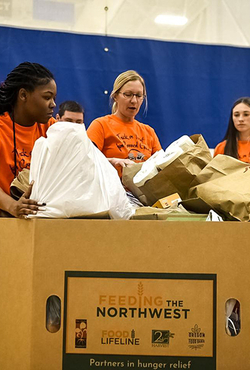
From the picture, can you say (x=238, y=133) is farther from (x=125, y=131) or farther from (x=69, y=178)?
(x=69, y=178)

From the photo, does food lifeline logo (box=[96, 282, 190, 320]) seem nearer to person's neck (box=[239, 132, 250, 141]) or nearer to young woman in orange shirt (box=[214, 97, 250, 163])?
young woman in orange shirt (box=[214, 97, 250, 163])

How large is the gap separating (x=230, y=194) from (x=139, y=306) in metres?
0.38

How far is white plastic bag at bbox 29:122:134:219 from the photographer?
48.1 inches

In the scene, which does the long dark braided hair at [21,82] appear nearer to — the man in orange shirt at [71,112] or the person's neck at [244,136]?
the man in orange shirt at [71,112]

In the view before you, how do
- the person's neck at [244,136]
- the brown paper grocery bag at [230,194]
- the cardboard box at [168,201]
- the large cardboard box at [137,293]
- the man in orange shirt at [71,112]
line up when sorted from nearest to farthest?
the large cardboard box at [137,293], the brown paper grocery bag at [230,194], the cardboard box at [168,201], the man in orange shirt at [71,112], the person's neck at [244,136]

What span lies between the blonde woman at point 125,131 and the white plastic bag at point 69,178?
1.01 m

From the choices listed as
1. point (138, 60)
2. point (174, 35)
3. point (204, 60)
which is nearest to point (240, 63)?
point (204, 60)

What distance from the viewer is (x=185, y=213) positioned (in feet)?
4.49

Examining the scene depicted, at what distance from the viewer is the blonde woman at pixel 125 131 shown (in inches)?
93.3

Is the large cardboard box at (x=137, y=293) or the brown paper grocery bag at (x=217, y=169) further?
the brown paper grocery bag at (x=217, y=169)

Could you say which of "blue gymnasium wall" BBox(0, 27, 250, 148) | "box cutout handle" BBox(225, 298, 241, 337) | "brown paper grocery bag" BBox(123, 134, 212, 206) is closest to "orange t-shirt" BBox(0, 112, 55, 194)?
"brown paper grocery bag" BBox(123, 134, 212, 206)

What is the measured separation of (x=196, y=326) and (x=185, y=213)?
311mm

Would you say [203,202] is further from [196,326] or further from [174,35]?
[174,35]

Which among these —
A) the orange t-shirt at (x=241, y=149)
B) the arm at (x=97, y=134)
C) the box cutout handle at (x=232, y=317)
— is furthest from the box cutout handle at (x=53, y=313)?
the orange t-shirt at (x=241, y=149)
